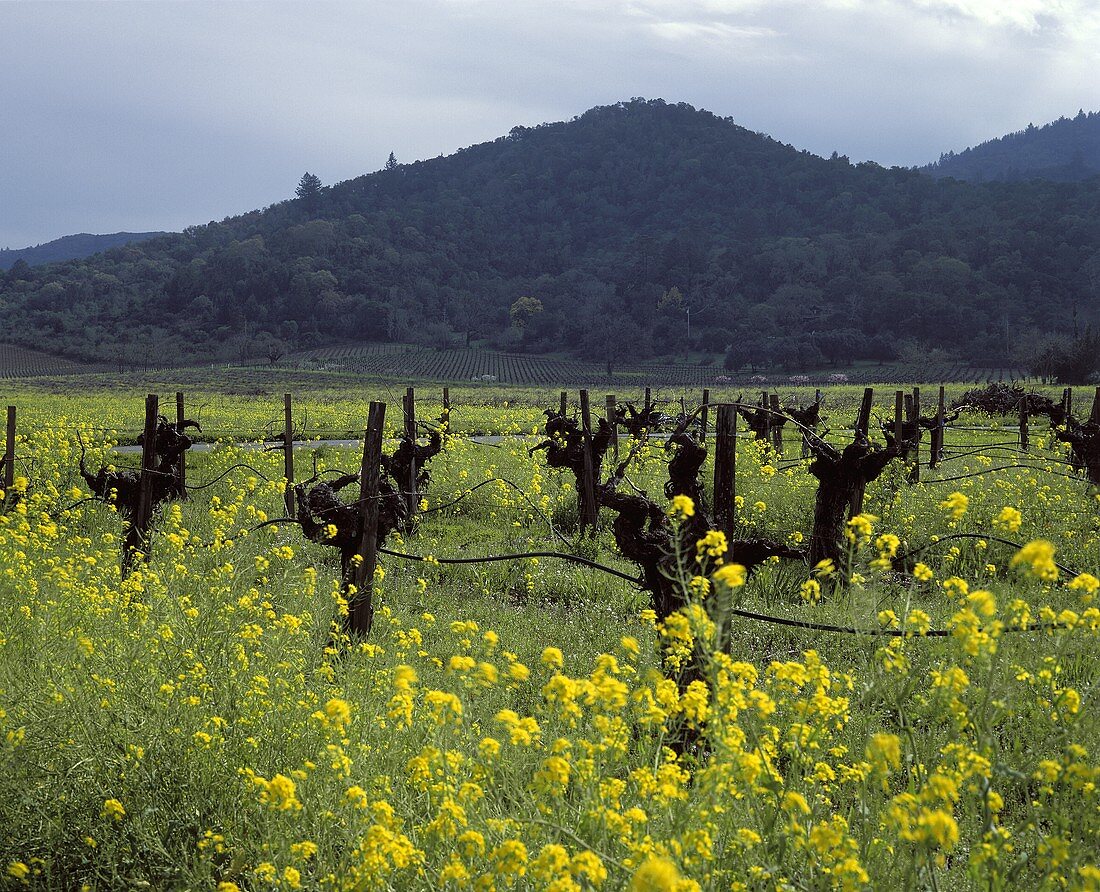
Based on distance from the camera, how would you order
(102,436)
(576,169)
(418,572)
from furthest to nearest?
1. (576,169)
2. (102,436)
3. (418,572)

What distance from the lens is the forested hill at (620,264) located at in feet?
368

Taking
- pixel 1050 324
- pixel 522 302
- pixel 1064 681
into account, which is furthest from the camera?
pixel 522 302

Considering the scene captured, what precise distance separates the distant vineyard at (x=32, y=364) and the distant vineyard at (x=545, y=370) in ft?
71.9

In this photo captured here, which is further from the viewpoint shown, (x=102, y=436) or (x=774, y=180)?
(x=774, y=180)

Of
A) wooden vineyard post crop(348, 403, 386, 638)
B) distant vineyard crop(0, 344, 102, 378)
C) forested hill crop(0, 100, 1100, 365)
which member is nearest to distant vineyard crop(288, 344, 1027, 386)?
forested hill crop(0, 100, 1100, 365)

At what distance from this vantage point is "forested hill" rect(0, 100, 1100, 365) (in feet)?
368

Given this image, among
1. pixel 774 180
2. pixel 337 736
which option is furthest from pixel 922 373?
pixel 774 180

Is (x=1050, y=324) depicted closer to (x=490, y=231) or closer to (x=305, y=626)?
(x=490, y=231)

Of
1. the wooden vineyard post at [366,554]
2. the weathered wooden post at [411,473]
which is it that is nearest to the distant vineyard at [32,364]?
the weathered wooden post at [411,473]

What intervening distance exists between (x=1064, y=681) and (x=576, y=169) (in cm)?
19604

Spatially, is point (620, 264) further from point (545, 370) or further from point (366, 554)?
point (366, 554)

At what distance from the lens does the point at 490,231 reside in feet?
579

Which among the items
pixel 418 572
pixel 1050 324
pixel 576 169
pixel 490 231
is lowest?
pixel 418 572

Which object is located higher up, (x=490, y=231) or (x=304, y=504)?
(x=490, y=231)
